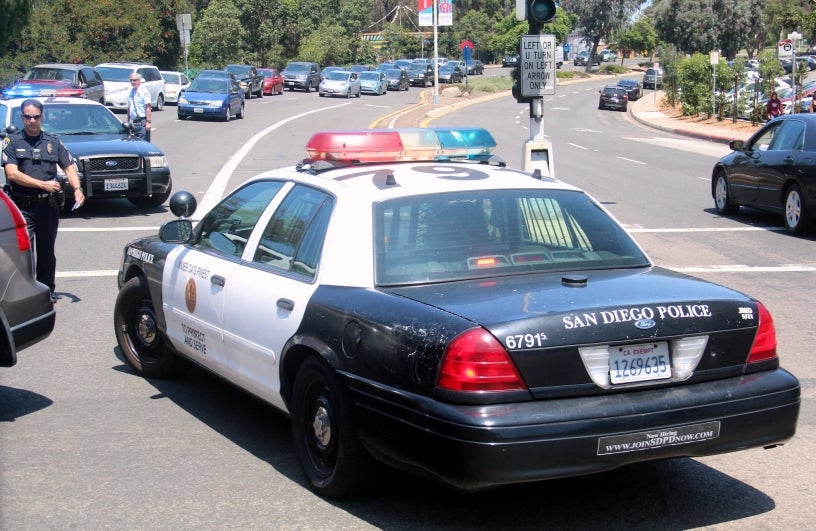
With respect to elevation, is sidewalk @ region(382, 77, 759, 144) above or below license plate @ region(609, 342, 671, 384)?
below

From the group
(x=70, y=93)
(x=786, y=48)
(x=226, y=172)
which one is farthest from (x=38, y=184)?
(x=786, y=48)

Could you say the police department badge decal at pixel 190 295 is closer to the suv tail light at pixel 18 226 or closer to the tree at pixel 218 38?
the suv tail light at pixel 18 226

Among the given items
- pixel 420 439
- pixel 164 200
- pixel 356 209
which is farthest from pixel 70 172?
pixel 164 200

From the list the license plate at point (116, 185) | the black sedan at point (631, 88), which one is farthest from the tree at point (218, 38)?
the license plate at point (116, 185)

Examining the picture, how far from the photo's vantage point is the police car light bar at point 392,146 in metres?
6.78

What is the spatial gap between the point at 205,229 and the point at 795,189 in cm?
1020

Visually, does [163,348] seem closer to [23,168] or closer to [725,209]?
[23,168]

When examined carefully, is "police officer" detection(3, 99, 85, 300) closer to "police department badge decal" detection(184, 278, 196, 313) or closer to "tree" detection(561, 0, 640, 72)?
"police department badge decal" detection(184, 278, 196, 313)

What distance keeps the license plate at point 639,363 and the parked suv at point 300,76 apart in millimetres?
60253

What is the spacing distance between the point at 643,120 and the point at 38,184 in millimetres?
43565

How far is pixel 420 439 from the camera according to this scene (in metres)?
4.27

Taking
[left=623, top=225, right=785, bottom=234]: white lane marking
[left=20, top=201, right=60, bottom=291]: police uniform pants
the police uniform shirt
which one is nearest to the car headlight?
the police uniform shirt

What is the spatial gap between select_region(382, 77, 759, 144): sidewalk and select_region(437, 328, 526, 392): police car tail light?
1257 inches

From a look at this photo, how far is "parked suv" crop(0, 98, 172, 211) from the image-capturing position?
15.0 metres
